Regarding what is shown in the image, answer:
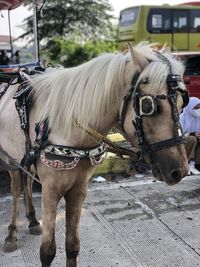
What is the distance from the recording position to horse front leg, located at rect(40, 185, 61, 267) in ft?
8.63

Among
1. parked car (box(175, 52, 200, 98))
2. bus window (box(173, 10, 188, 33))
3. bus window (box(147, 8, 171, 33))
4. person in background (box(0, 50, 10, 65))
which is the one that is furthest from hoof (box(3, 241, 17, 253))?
bus window (box(173, 10, 188, 33))

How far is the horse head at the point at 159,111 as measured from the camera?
2.14 m

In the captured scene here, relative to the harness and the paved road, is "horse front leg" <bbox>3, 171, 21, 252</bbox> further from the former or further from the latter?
the harness

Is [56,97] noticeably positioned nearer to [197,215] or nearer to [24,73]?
[24,73]

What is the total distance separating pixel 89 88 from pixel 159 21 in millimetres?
17026

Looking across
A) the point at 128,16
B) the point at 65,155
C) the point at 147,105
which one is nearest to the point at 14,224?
Result: the point at 65,155

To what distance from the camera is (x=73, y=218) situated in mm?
2926

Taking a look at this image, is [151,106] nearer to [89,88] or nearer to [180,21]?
[89,88]

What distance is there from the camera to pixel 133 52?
86.3 inches

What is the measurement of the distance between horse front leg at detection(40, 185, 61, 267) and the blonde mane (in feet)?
1.40

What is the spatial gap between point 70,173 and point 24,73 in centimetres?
98

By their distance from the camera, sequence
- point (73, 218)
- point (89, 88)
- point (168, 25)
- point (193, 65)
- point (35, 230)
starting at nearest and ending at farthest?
point (89, 88) → point (73, 218) → point (35, 230) → point (193, 65) → point (168, 25)

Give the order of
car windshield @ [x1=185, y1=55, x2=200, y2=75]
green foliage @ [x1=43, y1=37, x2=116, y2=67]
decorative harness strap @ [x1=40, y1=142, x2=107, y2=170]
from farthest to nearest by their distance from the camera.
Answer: green foliage @ [x1=43, y1=37, x2=116, y2=67]
car windshield @ [x1=185, y1=55, x2=200, y2=75]
decorative harness strap @ [x1=40, y1=142, x2=107, y2=170]

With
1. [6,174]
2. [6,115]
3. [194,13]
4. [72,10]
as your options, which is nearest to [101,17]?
[72,10]
